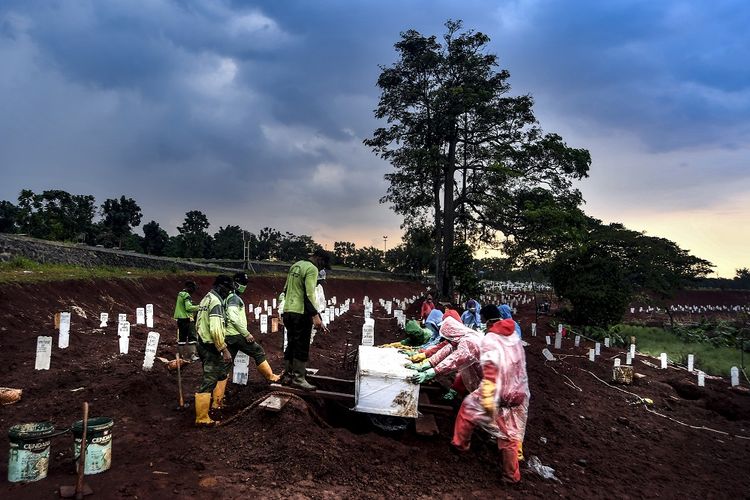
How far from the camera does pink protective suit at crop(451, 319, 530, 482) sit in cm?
525

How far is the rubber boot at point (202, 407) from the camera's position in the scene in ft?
18.7

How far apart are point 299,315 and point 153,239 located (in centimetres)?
4725

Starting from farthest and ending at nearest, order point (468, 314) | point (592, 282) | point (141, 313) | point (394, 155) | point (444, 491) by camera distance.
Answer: point (394, 155) < point (592, 282) < point (141, 313) < point (468, 314) < point (444, 491)

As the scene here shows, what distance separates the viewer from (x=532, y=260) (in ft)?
74.7

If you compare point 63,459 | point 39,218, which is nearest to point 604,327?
point 63,459

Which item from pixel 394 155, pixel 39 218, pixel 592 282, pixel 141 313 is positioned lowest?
pixel 141 313

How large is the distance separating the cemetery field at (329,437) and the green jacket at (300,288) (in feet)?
4.03

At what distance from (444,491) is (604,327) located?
63.6ft

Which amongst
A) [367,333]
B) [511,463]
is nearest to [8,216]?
[367,333]

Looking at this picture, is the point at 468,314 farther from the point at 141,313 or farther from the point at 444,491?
the point at 141,313

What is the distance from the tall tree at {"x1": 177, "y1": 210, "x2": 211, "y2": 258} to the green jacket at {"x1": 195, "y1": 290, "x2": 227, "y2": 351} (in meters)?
45.8

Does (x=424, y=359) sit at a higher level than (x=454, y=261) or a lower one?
lower

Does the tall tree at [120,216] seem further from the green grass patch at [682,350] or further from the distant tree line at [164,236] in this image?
the green grass patch at [682,350]

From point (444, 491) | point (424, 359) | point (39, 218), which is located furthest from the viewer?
point (39, 218)
